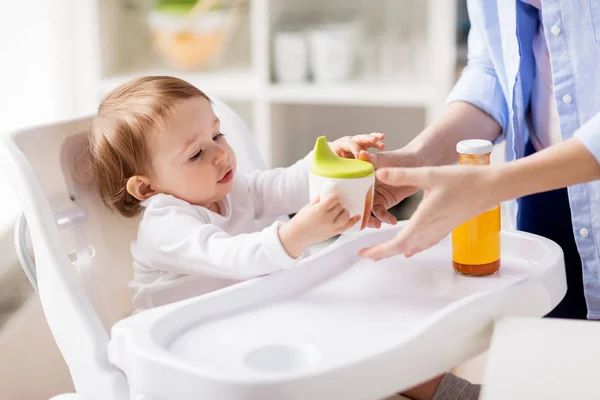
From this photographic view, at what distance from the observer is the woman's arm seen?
874mm

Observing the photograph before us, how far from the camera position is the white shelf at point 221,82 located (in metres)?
2.44

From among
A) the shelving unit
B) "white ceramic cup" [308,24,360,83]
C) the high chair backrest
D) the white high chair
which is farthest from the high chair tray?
"white ceramic cup" [308,24,360,83]

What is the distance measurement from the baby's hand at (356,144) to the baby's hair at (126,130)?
238 millimetres

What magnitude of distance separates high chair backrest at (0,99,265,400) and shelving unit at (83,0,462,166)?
1002 mm

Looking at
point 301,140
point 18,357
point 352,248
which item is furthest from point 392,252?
point 301,140

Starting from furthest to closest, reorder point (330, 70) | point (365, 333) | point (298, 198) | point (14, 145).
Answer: point (330, 70), point (298, 198), point (14, 145), point (365, 333)

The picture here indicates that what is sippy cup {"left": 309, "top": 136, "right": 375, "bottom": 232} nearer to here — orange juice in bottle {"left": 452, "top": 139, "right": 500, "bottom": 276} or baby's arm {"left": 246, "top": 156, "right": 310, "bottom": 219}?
orange juice in bottle {"left": 452, "top": 139, "right": 500, "bottom": 276}

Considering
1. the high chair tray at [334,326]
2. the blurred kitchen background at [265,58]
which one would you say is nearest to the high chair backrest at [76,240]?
the high chair tray at [334,326]

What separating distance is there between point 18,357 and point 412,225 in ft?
3.06

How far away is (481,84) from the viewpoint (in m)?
1.31

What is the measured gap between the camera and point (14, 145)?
41.7 inches

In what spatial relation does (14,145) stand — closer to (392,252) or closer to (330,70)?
(392,252)

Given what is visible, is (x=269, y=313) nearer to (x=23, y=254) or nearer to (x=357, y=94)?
(x=23, y=254)

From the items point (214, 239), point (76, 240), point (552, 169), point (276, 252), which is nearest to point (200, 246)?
point (214, 239)
